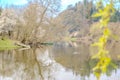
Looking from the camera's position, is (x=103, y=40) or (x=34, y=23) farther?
(x=34, y=23)

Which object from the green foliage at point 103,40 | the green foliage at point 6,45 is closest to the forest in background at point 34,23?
the green foliage at point 6,45

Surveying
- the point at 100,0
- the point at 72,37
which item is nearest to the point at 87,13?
the point at 72,37

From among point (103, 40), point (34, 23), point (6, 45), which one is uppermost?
point (34, 23)

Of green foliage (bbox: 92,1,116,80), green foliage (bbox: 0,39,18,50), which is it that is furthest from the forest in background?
green foliage (bbox: 92,1,116,80)

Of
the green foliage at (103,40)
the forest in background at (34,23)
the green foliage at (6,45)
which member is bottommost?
the green foliage at (6,45)

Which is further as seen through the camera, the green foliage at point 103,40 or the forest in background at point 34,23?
the forest in background at point 34,23

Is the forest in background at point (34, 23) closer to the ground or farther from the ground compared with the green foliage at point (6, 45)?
farther from the ground

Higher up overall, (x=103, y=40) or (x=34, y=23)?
(x=34, y=23)

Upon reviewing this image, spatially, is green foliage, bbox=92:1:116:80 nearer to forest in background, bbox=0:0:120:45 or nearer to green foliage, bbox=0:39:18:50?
green foliage, bbox=0:39:18:50

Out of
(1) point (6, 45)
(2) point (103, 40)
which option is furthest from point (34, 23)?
(2) point (103, 40)

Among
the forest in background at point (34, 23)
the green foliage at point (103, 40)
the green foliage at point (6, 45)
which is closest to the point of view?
the green foliage at point (103, 40)

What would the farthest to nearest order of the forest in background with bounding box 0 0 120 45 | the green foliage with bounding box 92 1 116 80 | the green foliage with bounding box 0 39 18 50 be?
the forest in background with bounding box 0 0 120 45 < the green foliage with bounding box 0 39 18 50 < the green foliage with bounding box 92 1 116 80

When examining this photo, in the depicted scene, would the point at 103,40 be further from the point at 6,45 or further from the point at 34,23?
the point at 34,23

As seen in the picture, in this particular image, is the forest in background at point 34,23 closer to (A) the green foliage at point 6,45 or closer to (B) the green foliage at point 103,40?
(A) the green foliage at point 6,45
